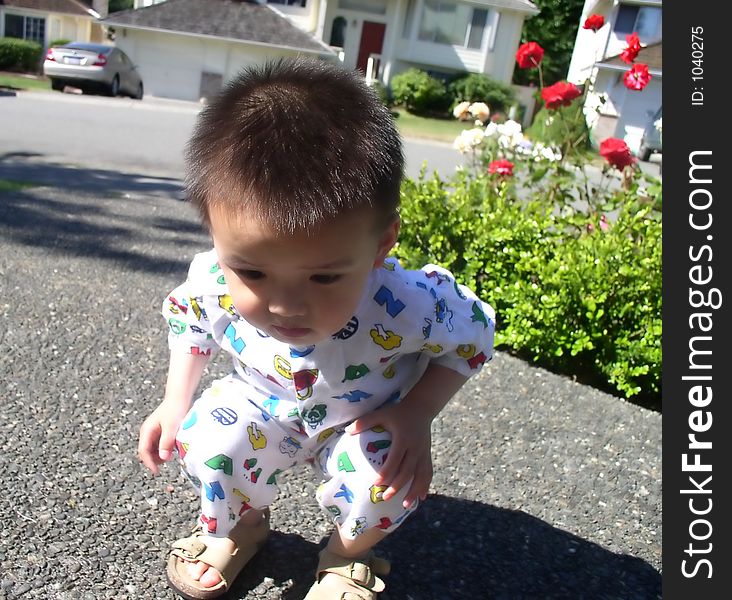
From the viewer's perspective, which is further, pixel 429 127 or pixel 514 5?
pixel 514 5

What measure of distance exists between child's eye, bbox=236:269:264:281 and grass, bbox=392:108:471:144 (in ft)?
→ 51.2

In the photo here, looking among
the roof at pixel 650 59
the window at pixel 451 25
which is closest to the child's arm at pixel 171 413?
the roof at pixel 650 59

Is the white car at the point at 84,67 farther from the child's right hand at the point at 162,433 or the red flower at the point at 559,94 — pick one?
the child's right hand at the point at 162,433

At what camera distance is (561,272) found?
328 cm

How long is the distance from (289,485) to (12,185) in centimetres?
468

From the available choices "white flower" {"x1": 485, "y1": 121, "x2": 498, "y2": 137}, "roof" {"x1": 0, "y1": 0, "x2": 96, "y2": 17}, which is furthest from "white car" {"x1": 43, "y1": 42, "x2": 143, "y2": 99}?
"roof" {"x1": 0, "y1": 0, "x2": 96, "y2": 17}

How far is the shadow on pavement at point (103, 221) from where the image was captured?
428 cm

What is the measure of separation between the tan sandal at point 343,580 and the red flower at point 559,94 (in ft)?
9.98

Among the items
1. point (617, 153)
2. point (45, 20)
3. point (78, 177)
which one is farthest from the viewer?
point (45, 20)

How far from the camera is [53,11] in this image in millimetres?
34000

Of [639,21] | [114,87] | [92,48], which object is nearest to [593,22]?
[92,48]

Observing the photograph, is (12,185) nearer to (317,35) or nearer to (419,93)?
(419,93)
